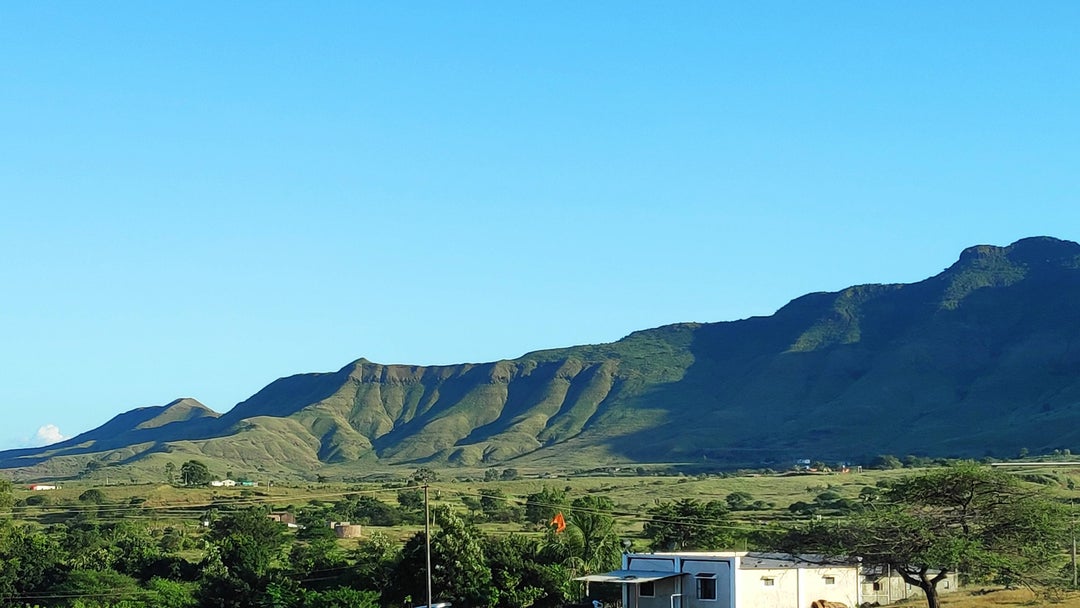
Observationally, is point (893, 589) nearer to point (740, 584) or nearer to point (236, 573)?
point (740, 584)

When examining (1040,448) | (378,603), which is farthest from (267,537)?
(1040,448)

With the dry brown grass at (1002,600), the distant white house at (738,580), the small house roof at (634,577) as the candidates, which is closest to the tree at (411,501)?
the small house roof at (634,577)

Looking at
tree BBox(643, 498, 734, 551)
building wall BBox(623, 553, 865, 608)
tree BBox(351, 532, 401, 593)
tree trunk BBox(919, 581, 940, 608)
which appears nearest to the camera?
tree trunk BBox(919, 581, 940, 608)

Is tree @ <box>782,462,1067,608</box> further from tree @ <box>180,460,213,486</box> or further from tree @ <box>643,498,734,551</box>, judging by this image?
tree @ <box>180,460,213,486</box>

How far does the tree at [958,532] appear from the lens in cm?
5494

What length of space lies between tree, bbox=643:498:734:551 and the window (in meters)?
15.5

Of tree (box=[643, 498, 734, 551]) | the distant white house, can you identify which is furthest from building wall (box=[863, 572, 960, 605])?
tree (box=[643, 498, 734, 551])

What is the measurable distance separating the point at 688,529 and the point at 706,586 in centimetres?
2029

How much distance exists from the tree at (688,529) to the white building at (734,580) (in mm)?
13407

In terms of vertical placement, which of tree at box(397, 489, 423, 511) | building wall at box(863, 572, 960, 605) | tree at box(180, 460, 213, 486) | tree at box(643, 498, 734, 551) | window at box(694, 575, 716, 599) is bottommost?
building wall at box(863, 572, 960, 605)

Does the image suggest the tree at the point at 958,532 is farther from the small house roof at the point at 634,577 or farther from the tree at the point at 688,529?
the tree at the point at 688,529

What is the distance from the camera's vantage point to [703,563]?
5809cm

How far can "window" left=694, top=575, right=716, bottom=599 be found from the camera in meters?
57.7

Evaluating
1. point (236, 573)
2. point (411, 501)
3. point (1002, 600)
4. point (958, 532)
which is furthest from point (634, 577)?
point (411, 501)
